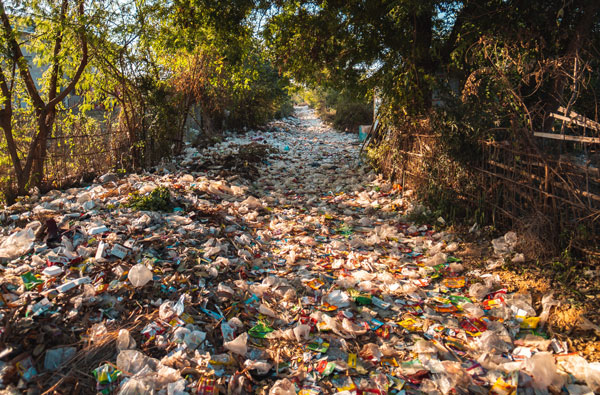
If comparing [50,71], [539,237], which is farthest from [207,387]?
[50,71]

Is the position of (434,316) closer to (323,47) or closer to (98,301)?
(98,301)

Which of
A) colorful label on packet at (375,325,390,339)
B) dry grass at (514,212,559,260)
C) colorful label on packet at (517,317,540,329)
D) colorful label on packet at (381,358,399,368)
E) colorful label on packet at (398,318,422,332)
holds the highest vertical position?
dry grass at (514,212,559,260)

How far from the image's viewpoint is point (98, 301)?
2.62m

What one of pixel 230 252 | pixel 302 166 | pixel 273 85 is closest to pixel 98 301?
pixel 230 252

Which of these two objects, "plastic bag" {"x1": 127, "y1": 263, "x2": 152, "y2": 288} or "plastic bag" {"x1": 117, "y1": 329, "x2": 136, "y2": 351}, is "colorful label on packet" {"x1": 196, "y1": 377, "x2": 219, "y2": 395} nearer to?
"plastic bag" {"x1": 117, "y1": 329, "x2": 136, "y2": 351}

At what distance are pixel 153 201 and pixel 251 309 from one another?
8.10 ft

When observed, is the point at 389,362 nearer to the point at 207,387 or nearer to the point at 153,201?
the point at 207,387

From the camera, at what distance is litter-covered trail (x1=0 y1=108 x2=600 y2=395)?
2090 mm

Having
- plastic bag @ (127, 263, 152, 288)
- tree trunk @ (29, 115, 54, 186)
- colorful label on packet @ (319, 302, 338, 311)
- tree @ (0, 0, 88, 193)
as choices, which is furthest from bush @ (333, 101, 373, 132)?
plastic bag @ (127, 263, 152, 288)

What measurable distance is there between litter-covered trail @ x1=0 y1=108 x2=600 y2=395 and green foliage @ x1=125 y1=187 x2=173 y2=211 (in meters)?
0.02

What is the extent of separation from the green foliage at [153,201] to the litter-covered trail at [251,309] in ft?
0.07

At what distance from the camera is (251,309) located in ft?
9.50

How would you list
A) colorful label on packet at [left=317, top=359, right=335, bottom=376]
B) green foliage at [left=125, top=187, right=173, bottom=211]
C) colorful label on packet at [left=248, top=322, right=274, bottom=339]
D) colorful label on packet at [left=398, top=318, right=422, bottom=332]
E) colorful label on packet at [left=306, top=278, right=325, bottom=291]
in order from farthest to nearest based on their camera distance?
green foliage at [left=125, top=187, right=173, bottom=211]
colorful label on packet at [left=306, top=278, right=325, bottom=291]
colorful label on packet at [left=398, top=318, right=422, bottom=332]
colorful label on packet at [left=248, top=322, right=274, bottom=339]
colorful label on packet at [left=317, top=359, right=335, bottom=376]

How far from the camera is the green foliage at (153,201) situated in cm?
459
